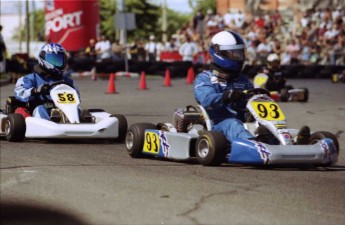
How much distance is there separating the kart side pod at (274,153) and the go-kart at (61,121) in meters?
2.52

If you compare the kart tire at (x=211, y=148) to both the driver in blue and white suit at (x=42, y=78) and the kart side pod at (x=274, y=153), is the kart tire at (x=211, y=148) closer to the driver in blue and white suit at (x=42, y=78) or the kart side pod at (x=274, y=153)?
the kart side pod at (x=274, y=153)

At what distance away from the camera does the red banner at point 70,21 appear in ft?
119

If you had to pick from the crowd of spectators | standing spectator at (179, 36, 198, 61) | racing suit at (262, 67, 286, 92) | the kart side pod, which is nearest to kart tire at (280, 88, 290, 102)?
racing suit at (262, 67, 286, 92)

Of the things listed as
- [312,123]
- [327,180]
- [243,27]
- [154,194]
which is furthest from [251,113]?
[243,27]

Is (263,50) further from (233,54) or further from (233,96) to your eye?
(233,96)

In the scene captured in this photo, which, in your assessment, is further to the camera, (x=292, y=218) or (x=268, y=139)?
(x=268, y=139)

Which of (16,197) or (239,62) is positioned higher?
(239,62)

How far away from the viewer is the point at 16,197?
7.09 m

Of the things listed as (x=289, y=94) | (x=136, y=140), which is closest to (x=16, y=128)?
(x=136, y=140)

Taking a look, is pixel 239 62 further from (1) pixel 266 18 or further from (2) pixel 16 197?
(1) pixel 266 18

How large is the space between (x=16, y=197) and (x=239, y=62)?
3.69 meters

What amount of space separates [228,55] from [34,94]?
112 inches

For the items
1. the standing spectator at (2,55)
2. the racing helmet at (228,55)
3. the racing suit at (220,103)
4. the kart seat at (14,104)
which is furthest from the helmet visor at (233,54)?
the standing spectator at (2,55)

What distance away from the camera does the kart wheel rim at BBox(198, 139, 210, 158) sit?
939 centimetres
